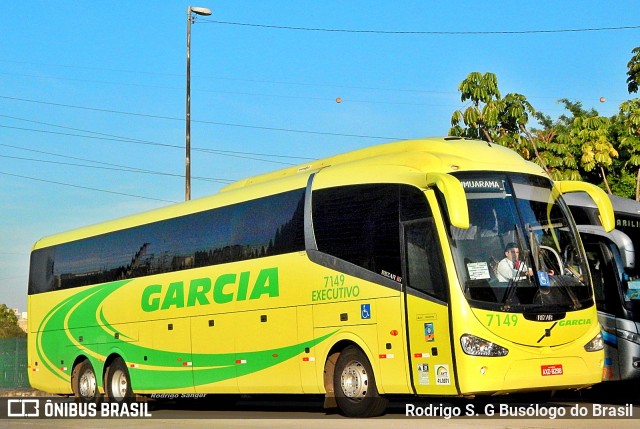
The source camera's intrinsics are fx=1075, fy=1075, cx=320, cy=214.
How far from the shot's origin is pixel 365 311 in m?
15.8

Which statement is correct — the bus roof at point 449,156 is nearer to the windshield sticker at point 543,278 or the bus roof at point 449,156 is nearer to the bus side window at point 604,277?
the windshield sticker at point 543,278

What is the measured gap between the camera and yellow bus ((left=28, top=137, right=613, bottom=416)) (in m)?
14.3

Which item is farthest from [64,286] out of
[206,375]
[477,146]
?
[477,146]

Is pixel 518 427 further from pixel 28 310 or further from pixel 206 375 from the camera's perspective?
pixel 28 310

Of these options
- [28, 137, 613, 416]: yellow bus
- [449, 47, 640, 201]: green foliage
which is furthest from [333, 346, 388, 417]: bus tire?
[449, 47, 640, 201]: green foliage

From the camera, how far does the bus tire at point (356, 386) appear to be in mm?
15766

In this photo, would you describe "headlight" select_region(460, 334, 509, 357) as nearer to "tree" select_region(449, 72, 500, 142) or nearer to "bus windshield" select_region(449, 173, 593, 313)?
"bus windshield" select_region(449, 173, 593, 313)

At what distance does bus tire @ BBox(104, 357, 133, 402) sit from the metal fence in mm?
21003

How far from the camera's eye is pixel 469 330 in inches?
552

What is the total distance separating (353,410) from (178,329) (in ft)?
18.0

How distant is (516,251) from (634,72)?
18695mm

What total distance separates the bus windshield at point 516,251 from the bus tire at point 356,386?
8.13 ft

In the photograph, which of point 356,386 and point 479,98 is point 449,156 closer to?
point 356,386

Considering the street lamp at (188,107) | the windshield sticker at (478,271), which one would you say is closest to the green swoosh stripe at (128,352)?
the windshield sticker at (478,271)
